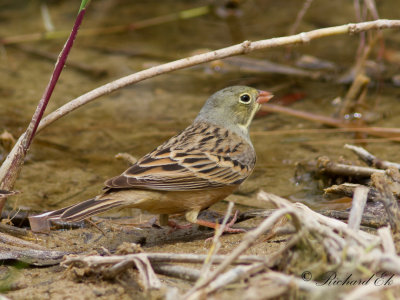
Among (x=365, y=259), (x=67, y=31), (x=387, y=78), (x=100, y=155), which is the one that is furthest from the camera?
(x=67, y=31)

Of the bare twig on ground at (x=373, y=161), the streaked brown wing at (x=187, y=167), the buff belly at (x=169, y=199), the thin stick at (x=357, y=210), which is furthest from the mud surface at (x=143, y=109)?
the thin stick at (x=357, y=210)

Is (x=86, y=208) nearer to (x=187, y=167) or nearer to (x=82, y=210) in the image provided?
(x=82, y=210)

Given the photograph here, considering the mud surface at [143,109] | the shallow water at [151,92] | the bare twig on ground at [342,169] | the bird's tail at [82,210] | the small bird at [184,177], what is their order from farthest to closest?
the shallow water at [151,92] → the bare twig on ground at [342,169] → the mud surface at [143,109] → the small bird at [184,177] → the bird's tail at [82,210]

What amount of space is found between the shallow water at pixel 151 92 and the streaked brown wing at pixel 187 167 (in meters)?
0.87

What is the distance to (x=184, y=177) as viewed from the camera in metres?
5.28

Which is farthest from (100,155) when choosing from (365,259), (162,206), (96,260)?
(365,259)

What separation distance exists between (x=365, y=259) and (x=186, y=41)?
8.63 metres

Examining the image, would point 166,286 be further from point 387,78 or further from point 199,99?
point 387,78

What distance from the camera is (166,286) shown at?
391cm

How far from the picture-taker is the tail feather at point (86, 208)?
457 cm

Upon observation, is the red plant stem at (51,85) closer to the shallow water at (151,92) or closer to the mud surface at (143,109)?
the mud surface at (143,109)

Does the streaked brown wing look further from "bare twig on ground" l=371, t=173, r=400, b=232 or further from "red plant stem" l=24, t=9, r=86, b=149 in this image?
"bare twig on ground" l=371, t=173, r=400, b=232

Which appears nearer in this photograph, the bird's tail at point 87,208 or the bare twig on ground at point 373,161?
the bird's tail at point 87,208

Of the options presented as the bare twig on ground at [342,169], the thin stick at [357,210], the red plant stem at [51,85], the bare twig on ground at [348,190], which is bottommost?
the bare twig on ground at [342,169]
